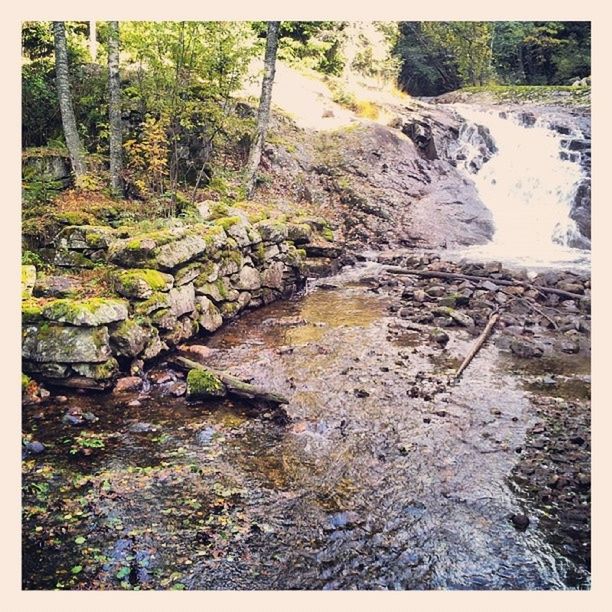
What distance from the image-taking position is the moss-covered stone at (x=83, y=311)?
14.7 feet

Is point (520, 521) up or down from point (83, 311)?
down

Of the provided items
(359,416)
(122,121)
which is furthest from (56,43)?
(359,416)

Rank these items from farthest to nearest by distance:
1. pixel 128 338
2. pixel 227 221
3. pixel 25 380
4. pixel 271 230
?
pixel 271 230, pixel 227 221, pixel 128 338, pixel 25 380

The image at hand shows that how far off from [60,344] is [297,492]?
245 centimetres

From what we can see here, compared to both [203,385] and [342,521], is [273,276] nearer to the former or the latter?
[203,385]

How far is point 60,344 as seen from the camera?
4.42 metres

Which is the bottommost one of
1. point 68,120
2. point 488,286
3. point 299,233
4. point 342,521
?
point 342,521

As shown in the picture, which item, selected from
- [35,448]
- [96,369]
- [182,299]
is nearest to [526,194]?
[182,299]

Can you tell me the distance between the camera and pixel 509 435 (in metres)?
4.07

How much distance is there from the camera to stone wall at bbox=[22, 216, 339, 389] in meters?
4.48

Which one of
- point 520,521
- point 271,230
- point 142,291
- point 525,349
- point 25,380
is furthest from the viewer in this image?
point 271,230

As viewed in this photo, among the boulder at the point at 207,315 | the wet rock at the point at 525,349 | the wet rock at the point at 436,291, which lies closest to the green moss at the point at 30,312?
the boulder at the point at 207,315

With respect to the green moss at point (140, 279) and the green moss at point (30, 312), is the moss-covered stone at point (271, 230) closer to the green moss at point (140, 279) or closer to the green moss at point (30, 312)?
the green moss at point (140, 279)
